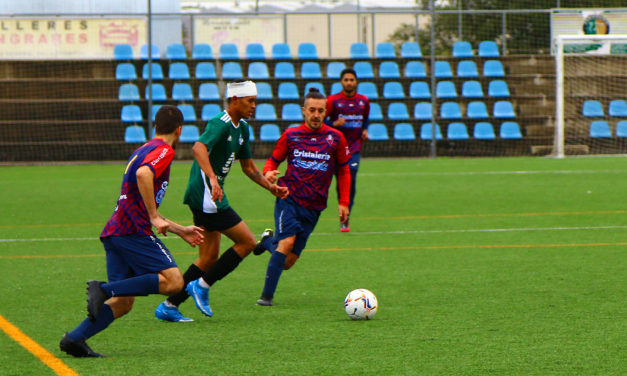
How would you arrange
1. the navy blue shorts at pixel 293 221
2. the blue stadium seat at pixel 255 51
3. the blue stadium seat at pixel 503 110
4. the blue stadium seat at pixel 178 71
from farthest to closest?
the blue stadium seat at pixel 255 51 < the blue stadium seat at pixel 503 110 < the blue stadium seat at pixel 178 71 < the navy blue shorts at pixel 293 221

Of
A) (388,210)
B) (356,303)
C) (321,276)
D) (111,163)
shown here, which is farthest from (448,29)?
(356,303)

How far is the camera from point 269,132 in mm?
24688

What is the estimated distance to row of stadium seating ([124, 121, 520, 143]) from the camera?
24.3 meters

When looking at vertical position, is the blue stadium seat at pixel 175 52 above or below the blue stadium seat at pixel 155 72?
above

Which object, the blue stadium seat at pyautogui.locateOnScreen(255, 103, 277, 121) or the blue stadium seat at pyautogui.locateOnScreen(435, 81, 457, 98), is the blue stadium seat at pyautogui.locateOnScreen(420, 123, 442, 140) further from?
the blue stadium seat at pyautogui.locateOnScreen(255, 103, 277, 121)

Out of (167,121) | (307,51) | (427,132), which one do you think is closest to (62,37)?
(307,51)

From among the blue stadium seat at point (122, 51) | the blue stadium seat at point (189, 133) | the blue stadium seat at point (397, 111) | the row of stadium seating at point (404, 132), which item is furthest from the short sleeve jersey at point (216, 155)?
the blue stadium seat at point (122, 51)

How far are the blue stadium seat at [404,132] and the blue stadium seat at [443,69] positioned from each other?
6.75 feet

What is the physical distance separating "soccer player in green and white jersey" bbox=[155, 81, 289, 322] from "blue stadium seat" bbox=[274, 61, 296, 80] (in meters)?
19.0

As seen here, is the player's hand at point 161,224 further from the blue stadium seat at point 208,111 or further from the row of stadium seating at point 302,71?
the row of stadium seating at point 302,71

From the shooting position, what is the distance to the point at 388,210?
13.7 meters

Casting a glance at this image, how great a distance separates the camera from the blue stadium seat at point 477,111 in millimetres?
25641

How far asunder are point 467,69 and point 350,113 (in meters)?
14.8

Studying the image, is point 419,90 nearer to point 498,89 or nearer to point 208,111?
point 498,89
